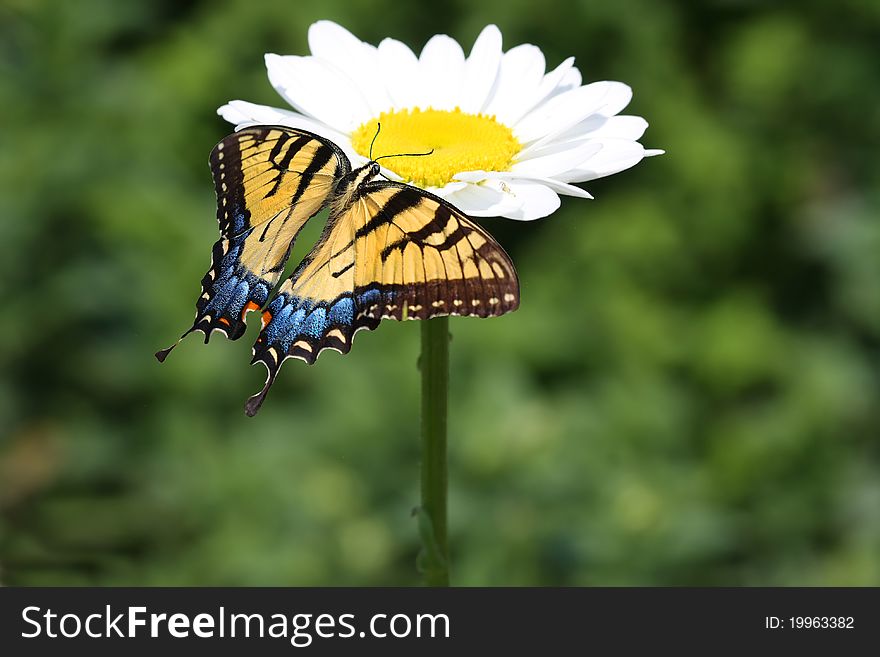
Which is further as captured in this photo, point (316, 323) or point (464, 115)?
point (464, 115)

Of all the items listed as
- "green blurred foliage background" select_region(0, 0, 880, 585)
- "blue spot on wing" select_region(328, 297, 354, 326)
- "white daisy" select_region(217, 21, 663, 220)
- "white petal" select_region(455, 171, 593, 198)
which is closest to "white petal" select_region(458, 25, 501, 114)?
"white daisy" select_region(217, 21, 663, 220)

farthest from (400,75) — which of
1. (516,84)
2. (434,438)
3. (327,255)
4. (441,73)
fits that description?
(434,438)

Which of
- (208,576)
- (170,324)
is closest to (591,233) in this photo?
(170,324)

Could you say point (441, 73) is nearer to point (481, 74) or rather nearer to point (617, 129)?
point (481, 74)

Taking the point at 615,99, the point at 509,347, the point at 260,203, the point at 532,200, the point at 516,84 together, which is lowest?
the point at 532,200

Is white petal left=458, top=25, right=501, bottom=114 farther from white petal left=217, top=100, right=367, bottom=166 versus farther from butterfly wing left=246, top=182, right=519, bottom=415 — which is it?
butterfly wing left=246, top=182, right=519, bottom=415

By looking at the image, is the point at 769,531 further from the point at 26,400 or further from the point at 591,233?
the point at 26,400

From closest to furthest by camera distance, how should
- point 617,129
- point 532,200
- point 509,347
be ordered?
point 532,200 < point 617,129 < point 509,347
